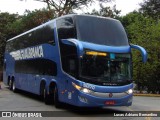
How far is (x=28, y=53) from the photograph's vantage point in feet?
74.5

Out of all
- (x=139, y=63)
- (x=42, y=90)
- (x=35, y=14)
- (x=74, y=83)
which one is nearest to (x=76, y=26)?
(x=74, y=83)

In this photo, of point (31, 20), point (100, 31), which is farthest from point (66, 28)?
point (31, 20)

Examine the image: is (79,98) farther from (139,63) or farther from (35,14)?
(35,14)

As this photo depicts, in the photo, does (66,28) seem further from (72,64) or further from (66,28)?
Result: (72,64)

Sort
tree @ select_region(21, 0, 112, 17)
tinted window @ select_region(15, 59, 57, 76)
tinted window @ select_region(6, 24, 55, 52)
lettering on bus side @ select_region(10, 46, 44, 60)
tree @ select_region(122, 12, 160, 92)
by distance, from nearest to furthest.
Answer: tinted window @ select_region(15, 59, 57, 76), tinted window @ select_region(6, 24, 55, 52), lettering on bus side @ select_region(10, 46, 44, 60), tree @ select_region(122, 12, 160, 92), tree @ select_region(21, 0, 112, 17)

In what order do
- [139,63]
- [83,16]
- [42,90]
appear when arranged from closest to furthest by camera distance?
[83,16] < [42,90] < [139,63]

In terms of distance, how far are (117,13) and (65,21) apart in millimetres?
43258

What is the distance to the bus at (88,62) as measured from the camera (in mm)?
14516

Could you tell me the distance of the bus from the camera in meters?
14.5

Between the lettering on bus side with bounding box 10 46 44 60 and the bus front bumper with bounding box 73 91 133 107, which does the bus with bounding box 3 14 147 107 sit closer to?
the bus front bumper with bounding box 73 91 133 107

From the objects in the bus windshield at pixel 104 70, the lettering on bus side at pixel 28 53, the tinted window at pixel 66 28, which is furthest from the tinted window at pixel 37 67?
the bus windshield at pixel 104 70

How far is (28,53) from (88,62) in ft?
28.4

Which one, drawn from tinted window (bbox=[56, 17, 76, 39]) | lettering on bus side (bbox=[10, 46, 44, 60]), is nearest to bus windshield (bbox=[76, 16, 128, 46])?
tinted window (bbox=[56, 17, 76, 39])

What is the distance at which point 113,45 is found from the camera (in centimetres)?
1538
